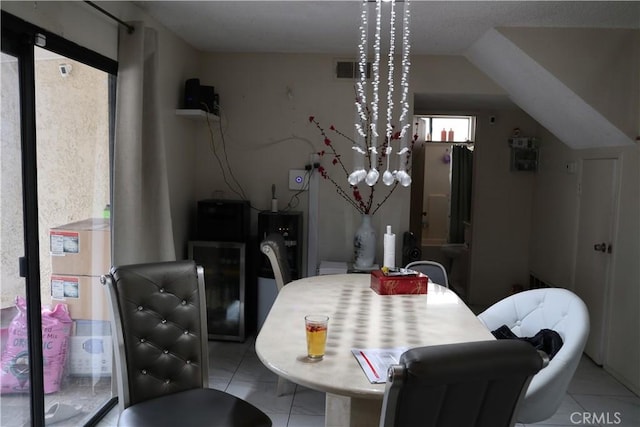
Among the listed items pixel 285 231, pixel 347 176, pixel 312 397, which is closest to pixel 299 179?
pixel 347 176

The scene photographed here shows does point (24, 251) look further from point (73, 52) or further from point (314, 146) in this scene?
point (314, 146)

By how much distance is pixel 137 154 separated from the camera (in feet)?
9.27

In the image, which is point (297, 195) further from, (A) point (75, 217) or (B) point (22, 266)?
(B) point (22, 266)

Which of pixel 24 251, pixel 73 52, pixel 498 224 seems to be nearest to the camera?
pixel 24 251

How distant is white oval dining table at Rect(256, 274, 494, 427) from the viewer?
5.15ft

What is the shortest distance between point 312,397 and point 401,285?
3.64 feet

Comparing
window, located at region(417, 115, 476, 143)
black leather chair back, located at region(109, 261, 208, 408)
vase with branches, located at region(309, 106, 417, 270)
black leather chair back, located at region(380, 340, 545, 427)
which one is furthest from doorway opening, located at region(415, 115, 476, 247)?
black leather chair back, located at region(380, 340, 545, 427)

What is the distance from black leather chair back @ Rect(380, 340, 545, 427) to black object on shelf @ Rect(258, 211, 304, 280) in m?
2.87

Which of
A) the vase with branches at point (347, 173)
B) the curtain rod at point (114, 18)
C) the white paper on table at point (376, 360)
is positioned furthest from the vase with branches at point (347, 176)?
the white paper on table at point (376, 360)

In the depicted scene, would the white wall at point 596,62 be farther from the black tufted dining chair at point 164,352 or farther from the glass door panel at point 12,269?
the glass door panel at point 12,269

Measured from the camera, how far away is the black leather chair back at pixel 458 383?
3.72 feet

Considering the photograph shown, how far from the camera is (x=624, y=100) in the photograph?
3.36m

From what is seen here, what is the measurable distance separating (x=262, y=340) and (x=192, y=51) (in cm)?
311

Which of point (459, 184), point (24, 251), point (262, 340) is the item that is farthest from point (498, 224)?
point (24, 251)
